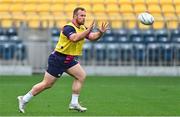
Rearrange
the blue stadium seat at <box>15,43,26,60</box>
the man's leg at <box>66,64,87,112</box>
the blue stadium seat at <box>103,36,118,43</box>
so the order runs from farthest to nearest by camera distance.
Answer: the blue stadium seat at <box>103,36,118,43</box> < the blue stadium seat at <box>15,43,26,60</box> < the man's leg at <box>66,64,87,112</box>

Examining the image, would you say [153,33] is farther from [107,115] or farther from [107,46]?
[107,115]

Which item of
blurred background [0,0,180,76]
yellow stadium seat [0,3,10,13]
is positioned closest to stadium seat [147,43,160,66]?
blurred background [0,0,180,76]

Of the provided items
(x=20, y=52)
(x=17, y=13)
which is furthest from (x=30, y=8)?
(x=20, y=52)

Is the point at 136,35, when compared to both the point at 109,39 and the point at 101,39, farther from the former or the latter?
the point at 101,39

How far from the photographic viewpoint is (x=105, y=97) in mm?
16516

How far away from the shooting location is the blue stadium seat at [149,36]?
26950mm

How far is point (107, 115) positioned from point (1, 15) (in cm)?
1666

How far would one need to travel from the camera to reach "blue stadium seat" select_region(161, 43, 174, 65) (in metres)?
26.1

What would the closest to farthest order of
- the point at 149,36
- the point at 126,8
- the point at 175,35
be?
the point at 175,35 < the point at 149,36 < the point at 126,8

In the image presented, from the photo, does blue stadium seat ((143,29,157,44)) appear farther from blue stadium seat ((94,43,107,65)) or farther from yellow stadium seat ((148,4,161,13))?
blue stadium seat ((94,43,107,65))

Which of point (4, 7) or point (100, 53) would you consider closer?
point (100, 53)

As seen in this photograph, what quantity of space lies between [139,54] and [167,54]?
1109 millimetres

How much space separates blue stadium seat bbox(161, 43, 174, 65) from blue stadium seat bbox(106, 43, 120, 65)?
1.81 m

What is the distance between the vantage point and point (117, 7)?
2933cm
